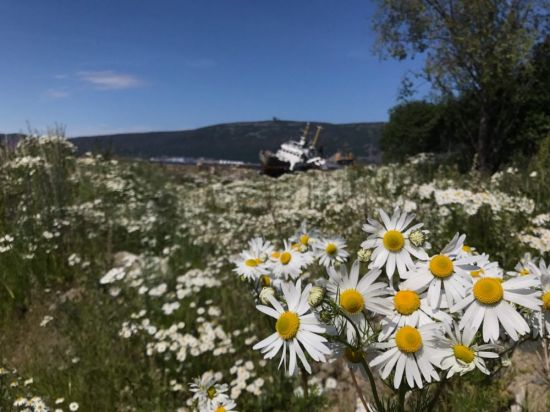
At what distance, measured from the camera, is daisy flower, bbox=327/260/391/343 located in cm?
126

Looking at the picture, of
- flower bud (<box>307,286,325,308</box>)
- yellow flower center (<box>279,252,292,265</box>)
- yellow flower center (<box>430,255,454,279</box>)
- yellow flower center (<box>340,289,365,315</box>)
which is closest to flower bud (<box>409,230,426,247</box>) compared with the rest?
yellow flower center (<box>430,255,454,279</box>)

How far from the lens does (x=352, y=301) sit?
50.1 inches

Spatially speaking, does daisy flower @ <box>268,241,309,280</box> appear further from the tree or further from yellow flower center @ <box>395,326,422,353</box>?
the tree

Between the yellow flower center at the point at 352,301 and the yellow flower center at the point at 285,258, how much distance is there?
933 mm

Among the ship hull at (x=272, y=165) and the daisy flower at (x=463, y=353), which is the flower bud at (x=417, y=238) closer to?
the daisy flower at (x=463, y=353)

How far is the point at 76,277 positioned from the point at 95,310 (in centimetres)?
155

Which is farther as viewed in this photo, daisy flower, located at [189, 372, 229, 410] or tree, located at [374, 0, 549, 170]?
tree, located at [374, 0, 549, 170]

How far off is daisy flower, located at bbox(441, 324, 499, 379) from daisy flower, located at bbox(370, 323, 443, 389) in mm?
34

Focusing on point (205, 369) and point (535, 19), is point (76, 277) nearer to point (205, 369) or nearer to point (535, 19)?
point (205, 369)

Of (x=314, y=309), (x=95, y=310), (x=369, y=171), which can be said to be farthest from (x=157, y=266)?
(x=369, y=171)

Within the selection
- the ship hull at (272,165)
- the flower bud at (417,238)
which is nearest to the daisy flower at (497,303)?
the flower bud at (417,238)

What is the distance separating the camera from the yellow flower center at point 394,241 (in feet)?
4.63

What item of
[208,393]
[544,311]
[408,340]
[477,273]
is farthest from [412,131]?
[408,340]

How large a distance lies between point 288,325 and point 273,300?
0.28 ft
